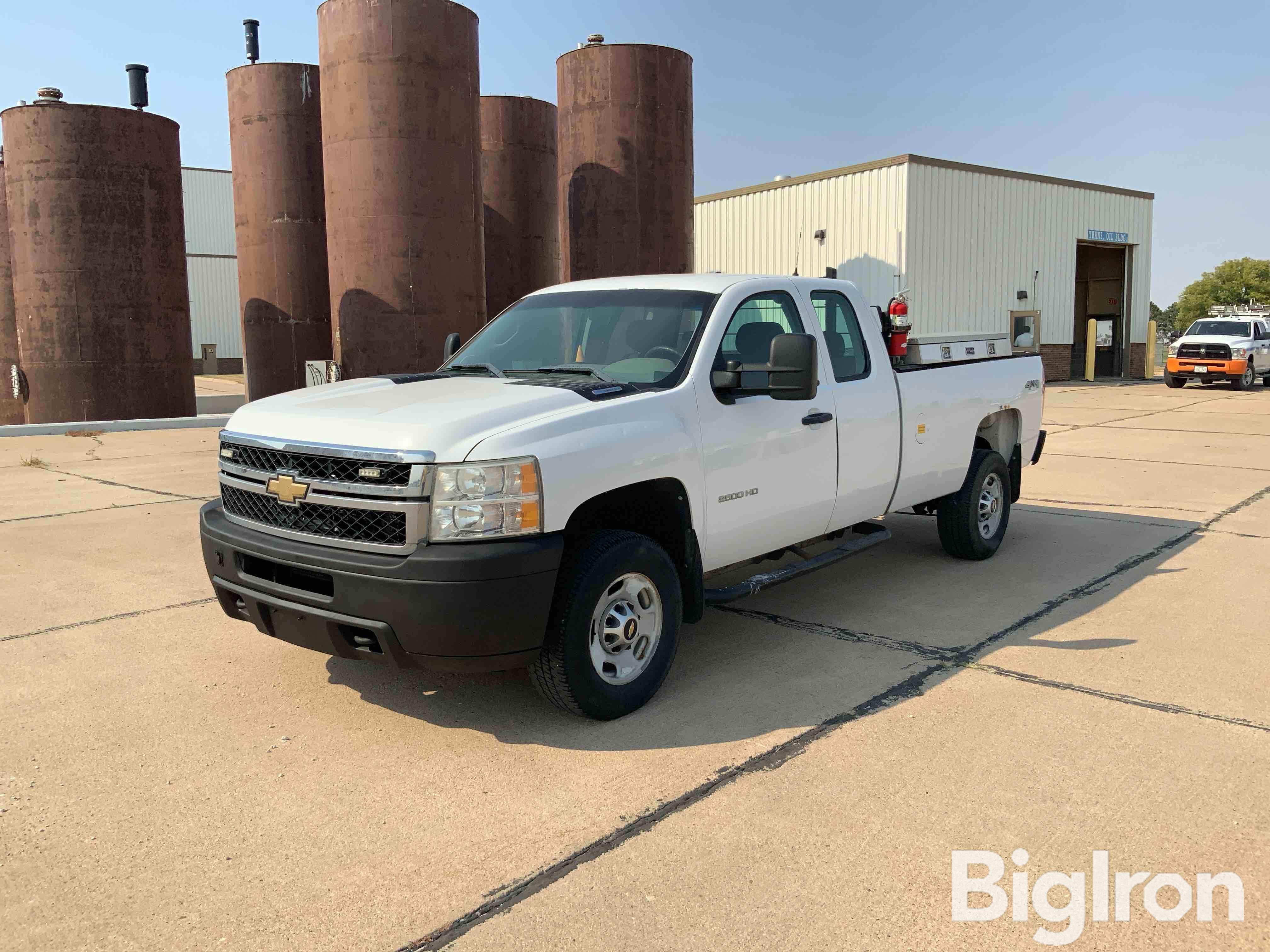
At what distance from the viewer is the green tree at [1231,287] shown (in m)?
106

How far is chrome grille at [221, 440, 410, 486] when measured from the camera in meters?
3.93

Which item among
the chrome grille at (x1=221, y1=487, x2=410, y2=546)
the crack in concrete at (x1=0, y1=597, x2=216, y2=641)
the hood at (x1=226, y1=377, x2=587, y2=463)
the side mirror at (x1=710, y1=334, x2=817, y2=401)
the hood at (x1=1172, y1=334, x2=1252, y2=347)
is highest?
the hood at (x1=1172, y1=334, x2=1252, y2=347)

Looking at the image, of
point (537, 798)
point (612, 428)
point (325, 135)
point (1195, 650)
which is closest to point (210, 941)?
point (537, 798)

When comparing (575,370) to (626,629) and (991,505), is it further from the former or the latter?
(991,505)

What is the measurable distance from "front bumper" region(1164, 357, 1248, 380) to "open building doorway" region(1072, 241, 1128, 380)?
15.9ft

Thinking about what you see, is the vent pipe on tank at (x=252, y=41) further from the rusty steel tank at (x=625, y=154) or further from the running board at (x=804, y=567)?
the running board at (x=804, y=567)

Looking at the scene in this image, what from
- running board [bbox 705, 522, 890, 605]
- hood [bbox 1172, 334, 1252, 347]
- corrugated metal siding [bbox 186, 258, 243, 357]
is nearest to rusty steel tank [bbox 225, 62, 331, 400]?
running board [bbox 705, 522, 890, 605]

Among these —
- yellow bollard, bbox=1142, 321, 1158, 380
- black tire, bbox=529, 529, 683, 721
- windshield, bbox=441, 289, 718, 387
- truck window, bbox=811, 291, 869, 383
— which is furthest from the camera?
yellow bollard, bbox=1142, 321, 1158, 380

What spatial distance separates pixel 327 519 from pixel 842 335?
318 centimetres

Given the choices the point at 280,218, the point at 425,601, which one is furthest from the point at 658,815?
the point at 280,218

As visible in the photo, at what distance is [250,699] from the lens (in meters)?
4.66

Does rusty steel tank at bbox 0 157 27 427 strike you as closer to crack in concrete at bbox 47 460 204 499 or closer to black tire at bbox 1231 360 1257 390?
crack in concrete at bbox 47 460 204 499

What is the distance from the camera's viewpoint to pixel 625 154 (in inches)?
705

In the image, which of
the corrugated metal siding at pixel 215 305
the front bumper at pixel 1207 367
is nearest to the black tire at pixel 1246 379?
the front bumper at pixel 1207 367
